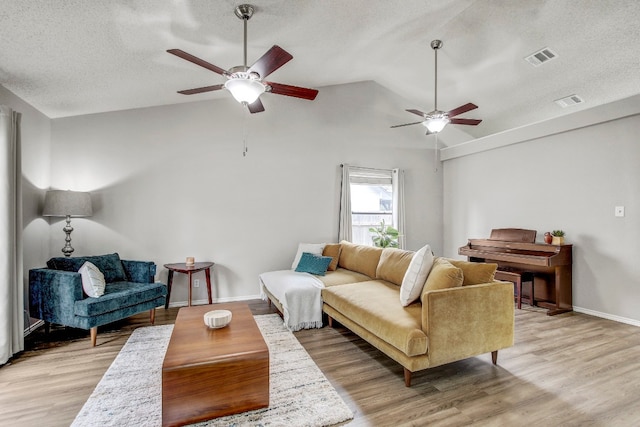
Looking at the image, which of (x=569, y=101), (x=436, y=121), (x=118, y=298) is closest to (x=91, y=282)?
(x=118, y=298)

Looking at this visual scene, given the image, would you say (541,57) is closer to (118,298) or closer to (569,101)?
(569,101)

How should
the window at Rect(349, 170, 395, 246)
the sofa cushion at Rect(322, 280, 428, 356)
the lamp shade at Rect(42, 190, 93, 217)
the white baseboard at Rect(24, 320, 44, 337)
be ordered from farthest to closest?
the window at Rect(349, 170, 395, 246) < the lamp shade at Rect(42, 190, 93, 217) < the white baseboard at Rect(24, 320, 44, 337) < the sofa cushion at Rect(322, 280, 428, 356)

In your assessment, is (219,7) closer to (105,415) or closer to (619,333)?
(105,415)

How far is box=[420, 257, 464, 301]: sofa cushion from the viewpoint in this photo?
2459mm

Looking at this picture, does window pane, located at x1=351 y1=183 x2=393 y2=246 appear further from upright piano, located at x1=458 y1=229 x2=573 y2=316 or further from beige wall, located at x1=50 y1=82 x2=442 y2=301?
upright piano, located at x1=458 y1=229 x2=573 y2=316

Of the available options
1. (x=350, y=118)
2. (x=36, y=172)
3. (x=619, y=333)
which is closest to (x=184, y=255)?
(x=36, y=172)

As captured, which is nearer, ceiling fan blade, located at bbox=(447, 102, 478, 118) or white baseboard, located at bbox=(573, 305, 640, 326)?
ceiling fan blade, located at bbox=(447, 102, 478, 118)

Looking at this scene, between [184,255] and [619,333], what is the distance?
17.5ft

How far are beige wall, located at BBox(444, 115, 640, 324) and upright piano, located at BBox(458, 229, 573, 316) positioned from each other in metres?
0.21

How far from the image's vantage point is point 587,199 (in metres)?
4.12

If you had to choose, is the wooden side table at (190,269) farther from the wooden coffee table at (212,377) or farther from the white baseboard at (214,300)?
the wooden coffee table at (212,377)

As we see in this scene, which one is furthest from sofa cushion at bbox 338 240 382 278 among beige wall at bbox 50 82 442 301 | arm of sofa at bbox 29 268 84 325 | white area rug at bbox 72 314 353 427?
arm of sofa at bbox 29 268 84 325

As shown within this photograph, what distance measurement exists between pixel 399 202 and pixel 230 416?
463 cm

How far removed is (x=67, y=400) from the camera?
2.13 m
